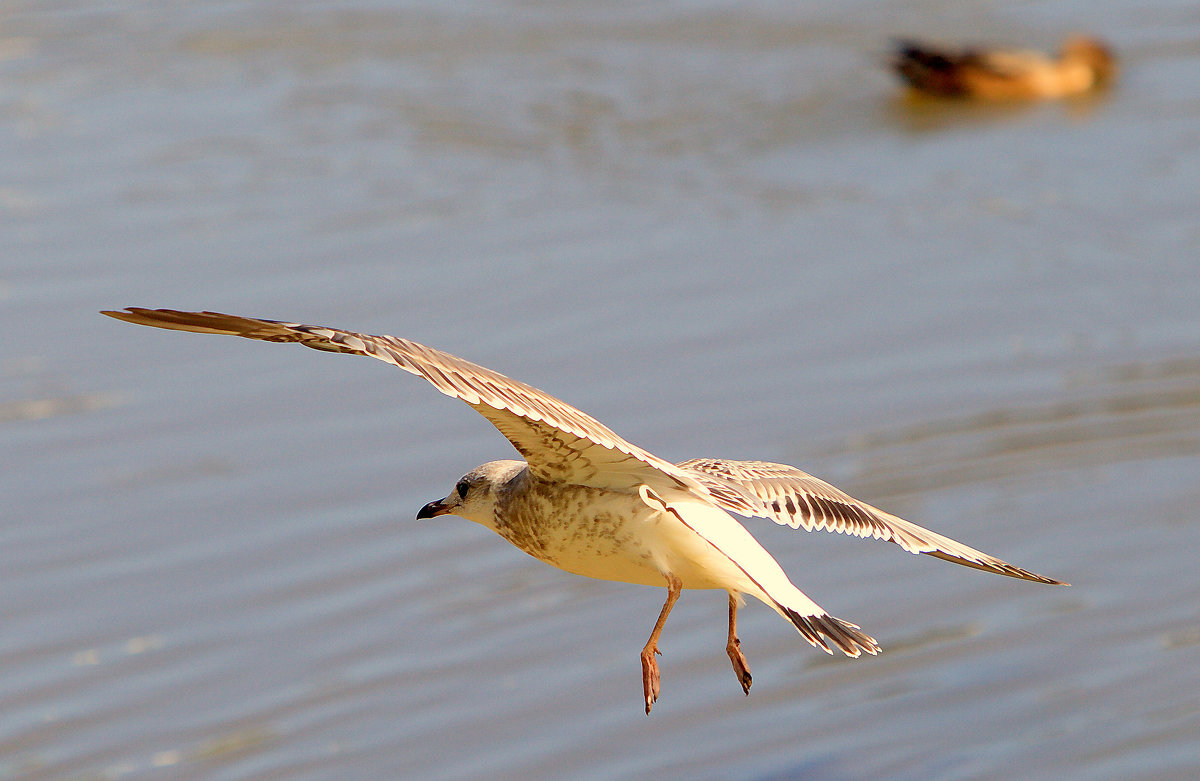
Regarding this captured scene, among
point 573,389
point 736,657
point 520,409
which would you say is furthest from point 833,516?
point 573,389

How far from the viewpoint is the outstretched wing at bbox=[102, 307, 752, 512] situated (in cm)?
409

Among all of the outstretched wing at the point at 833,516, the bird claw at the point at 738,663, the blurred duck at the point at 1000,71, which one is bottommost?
the bird claw at the point at 738,663

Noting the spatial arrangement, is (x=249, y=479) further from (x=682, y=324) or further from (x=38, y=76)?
(x=38, y=76)

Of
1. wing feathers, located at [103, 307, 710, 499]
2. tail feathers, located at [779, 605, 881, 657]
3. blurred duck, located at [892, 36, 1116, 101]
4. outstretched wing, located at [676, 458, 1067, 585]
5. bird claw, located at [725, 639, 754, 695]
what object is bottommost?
bird claw, located at [725, 639, 754, 695]

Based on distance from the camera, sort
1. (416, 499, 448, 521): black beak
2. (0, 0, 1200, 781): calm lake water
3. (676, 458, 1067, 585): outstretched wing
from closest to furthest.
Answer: (676, 458, 1067, 585): outstretched wing, (416, 499, 448, 521): black beak, (0, 0, 1200, 781): calm lake water

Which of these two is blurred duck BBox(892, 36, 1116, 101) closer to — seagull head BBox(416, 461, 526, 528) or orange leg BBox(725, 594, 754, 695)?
seagull head BBox(416, 461, 526, 528)

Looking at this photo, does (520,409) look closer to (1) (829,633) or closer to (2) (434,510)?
(1) (829,633)

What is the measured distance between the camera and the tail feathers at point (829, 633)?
4.70m

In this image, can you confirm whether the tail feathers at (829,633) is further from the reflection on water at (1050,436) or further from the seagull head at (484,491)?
the reflection on water at (1050,436)

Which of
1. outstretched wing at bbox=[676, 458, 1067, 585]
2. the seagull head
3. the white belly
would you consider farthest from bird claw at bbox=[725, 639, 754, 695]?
the seagull head

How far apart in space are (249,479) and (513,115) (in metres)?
5.86

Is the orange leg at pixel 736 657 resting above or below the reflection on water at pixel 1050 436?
below

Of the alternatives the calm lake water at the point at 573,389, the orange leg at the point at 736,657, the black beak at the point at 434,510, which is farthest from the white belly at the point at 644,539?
the calm lake water at the point at 573,389

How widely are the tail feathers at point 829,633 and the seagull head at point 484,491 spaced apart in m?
1.16
